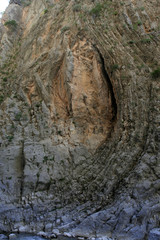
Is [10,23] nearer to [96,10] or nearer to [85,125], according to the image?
[96,10]

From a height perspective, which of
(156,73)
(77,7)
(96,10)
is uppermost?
(77,7)

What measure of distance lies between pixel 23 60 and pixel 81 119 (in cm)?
738

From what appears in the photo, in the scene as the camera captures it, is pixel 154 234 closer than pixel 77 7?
Yes

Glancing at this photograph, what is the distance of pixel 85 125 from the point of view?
13891 millimetres

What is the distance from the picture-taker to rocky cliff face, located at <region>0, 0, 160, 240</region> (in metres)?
10.3

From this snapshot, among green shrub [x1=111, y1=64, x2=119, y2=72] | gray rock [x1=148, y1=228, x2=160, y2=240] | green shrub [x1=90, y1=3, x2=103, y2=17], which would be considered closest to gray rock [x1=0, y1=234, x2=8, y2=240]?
gray rock [x1=148, y1=228, x2=160, y2=240]

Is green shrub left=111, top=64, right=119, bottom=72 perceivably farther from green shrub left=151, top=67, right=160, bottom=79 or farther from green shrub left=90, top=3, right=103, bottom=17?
green shrub left=90, top=3, right=103, bottom=17

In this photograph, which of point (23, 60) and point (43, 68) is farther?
point (23, 60)

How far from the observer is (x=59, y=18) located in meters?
17.7

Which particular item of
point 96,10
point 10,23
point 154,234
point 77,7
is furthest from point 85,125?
point 10,23

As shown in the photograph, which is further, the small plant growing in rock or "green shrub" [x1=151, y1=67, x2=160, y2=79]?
the small plant growing in rock

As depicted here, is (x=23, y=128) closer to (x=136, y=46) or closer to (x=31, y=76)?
(x=31, y=76)

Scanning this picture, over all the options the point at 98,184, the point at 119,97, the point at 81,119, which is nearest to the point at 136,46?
the point at 119,97

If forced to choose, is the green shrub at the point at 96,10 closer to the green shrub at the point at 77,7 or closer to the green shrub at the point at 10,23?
the green shrub at the point at 77,7
